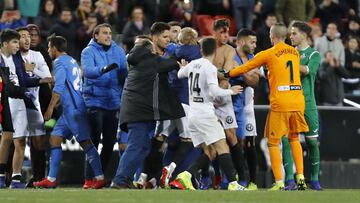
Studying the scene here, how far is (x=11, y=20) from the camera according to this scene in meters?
23.1

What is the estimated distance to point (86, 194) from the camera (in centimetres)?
1529

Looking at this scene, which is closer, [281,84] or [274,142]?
[281,84]

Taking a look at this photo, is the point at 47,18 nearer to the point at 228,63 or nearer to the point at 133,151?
the point at 228,63

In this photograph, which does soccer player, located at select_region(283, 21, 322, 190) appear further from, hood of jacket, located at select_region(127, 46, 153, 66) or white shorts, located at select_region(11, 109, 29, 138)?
white shorts, located at select_region(11, 109, 29, 138)

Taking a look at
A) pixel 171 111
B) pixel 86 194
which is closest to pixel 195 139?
pixel 171 111

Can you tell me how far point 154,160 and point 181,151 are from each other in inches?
25.8

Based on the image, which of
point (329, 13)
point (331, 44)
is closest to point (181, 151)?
point (331, 44)

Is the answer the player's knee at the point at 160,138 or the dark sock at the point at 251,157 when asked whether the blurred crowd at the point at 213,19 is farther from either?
the player's knee at the point at 160,138

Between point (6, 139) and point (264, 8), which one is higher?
point (264, 8)

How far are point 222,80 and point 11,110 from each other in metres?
2.97

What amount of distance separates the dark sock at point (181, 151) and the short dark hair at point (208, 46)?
182 centimetres

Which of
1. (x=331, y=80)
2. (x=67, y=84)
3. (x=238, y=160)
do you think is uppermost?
(x=67, y=84)

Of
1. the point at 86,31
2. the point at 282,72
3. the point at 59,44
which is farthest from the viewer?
the point at 86,31

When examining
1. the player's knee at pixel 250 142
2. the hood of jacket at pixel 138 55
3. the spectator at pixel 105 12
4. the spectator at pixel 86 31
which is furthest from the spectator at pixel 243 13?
the hood of jacket at pixel 138 55
